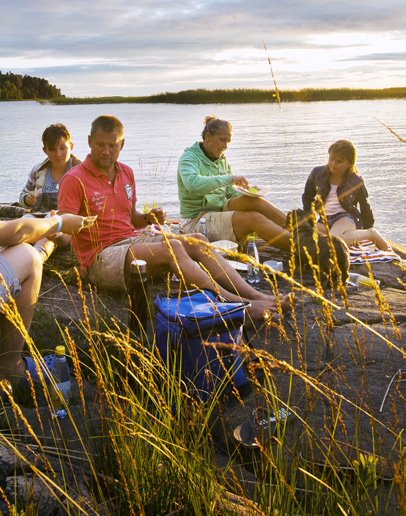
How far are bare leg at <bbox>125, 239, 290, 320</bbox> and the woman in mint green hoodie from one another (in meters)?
1.51

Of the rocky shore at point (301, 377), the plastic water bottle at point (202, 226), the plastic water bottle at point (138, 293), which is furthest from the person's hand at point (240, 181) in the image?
the plastic water bottle at point (138, 293)

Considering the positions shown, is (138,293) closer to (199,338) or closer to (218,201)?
(199,338)

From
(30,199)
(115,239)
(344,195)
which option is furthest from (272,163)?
(115,239)

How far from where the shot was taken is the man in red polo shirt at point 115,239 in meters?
3.74

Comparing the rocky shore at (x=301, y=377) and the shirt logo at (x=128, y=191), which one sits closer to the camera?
the rocky shore at (x=301, y=377)

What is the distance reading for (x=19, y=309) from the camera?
2.65m

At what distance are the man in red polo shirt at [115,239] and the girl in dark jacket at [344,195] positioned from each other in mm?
2473

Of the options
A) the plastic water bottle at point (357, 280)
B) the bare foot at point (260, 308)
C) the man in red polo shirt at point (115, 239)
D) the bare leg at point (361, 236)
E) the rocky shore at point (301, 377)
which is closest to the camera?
the rocky shore at point (301, 377)

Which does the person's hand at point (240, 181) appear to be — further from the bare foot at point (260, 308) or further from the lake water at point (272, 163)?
the bare foot at point (260, 308)

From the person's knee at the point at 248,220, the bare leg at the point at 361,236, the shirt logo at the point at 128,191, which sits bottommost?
the bare leg at the point at 361,236

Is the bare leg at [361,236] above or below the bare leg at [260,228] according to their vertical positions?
below

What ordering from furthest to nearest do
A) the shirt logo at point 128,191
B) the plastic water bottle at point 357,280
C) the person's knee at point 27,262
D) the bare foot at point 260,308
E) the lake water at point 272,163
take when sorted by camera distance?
the lake water at point 272,163
the plastic water bottle at point 357,280
the shirt logo at point 128,191
the bare foot at point 260,308
the person's knee at point 27,262

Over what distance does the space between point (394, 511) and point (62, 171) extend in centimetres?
479

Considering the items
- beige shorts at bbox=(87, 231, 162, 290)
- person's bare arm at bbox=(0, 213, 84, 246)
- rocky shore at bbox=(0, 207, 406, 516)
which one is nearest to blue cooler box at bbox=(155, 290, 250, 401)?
rocky shore at bbox=(0, 207, 406, 516)
